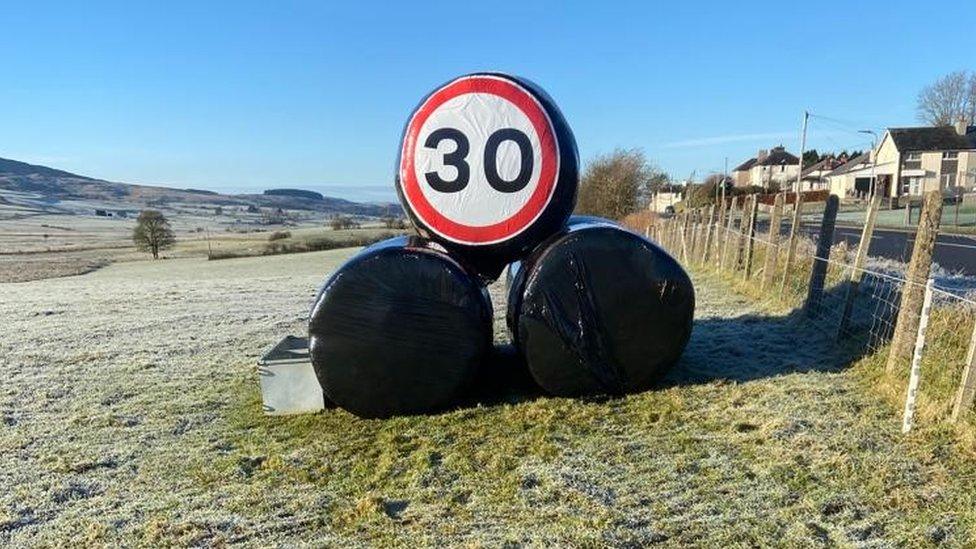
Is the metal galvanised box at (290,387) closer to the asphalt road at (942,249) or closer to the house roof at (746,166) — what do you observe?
the asphalt road at (942,249)

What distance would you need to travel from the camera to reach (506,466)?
4.52 m

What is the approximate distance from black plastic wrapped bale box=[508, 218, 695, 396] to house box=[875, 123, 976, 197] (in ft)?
196

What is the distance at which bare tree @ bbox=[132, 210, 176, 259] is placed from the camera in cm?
5234

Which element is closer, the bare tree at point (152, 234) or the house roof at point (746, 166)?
the bare tree at point (152, 234)

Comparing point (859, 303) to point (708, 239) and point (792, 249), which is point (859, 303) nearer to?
point (792, 249)

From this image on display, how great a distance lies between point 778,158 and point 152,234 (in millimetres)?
85497

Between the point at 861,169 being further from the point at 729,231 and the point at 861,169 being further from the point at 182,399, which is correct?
the point at 182,399

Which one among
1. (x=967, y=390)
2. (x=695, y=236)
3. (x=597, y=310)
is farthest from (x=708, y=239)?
(x=967, y=390)

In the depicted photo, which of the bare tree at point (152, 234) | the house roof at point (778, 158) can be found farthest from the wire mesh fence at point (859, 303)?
the house roof at point (778, 158)

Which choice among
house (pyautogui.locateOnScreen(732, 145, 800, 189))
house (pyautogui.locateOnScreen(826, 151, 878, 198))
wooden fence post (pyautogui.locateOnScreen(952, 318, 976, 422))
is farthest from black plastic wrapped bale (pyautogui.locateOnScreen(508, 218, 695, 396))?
house (pyautogui.locateOnScreen(732, 145, 800, 189))

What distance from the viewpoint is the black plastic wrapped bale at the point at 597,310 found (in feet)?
18.0

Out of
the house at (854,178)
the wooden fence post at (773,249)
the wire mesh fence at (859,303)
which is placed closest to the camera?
the wire mesh fence at (859,303)

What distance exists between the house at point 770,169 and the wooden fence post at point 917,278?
291 ft

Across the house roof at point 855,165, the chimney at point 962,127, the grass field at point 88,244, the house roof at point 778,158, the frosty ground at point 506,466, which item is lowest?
the grass field at point 88,244
